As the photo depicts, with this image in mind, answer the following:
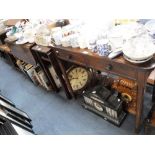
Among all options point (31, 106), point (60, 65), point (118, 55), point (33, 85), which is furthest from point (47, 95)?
point (118, 55)

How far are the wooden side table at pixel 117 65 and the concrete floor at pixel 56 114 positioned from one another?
34cm

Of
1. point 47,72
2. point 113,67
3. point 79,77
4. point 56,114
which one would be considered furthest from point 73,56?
point 56,114

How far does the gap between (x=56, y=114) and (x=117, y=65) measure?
114cm

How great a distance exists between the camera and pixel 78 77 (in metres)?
2.21

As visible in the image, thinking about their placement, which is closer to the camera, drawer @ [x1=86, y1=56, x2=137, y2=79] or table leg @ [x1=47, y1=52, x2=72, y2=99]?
drawer @ [x1=86, y1=56, x2=137, y2=79]

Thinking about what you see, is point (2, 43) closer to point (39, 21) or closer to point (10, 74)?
point (10, 74)

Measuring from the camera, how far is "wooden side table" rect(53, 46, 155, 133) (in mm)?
1208

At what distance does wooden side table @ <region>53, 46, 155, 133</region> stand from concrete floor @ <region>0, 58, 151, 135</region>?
343mm

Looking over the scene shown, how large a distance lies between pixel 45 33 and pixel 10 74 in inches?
68.1

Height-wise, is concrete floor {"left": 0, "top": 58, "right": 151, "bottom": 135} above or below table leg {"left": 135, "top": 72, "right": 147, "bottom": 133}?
below

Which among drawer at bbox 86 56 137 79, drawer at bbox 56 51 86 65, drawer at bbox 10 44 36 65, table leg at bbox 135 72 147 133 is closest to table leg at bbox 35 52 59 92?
drawer at bbox 10 44 36 65

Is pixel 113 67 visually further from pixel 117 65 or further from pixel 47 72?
pixel 47 72

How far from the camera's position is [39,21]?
7.33 ft

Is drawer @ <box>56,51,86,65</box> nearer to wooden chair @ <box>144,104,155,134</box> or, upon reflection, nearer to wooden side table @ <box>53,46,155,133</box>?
wooden side table @ <box>53,46,155,133</box>
